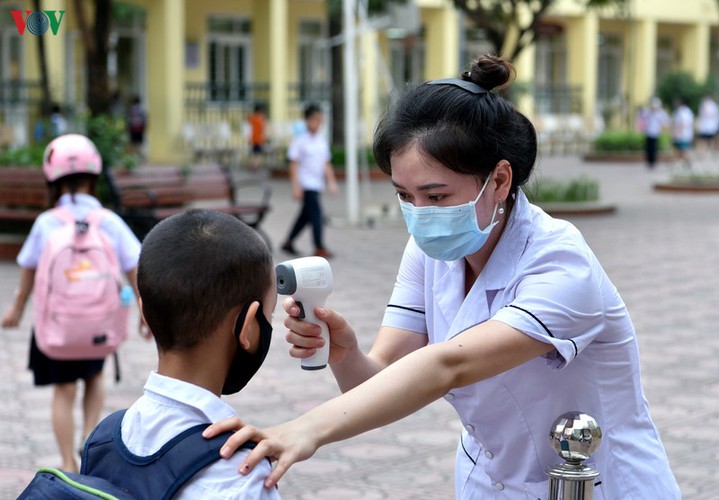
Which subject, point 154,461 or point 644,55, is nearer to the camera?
point 154,461

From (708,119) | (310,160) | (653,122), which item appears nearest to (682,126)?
(653,122)

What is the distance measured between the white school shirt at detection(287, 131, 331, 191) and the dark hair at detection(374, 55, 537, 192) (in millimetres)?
10862

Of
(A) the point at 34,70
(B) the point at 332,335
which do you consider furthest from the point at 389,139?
(A) the point at 34,70

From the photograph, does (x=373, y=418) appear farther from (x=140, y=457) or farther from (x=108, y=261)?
(x=108, y=261)

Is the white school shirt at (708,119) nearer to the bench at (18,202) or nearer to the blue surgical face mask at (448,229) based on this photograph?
the bench at (18,202)

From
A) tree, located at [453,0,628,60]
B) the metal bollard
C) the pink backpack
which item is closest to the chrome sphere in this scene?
the metal bollard

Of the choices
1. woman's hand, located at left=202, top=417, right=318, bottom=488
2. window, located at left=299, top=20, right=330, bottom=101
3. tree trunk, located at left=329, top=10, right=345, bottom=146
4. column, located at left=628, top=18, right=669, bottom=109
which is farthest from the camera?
column, located at left=628, top=18, right=669, bottom=109

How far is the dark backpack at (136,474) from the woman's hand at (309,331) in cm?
34

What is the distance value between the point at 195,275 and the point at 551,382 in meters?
0.80

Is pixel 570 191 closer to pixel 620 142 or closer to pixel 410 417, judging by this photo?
pixel 410 417

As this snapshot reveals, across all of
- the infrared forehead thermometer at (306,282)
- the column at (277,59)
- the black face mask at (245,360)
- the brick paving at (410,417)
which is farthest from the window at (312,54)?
the black face mask at (245,360)

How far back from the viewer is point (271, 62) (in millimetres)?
32000

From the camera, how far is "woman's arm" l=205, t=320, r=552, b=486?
1.97m

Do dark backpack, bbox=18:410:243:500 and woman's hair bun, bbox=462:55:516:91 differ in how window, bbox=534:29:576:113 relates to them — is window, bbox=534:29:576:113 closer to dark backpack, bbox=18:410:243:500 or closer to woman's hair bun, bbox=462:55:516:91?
woman's hair bun, bbox=462:55:516:91
